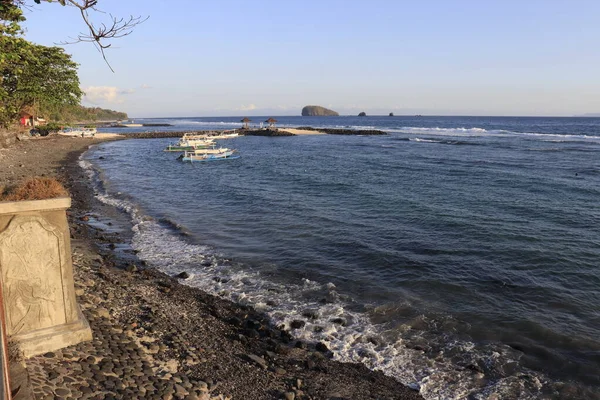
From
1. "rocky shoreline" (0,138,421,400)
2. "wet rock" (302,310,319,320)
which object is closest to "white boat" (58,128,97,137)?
"rocky shoreline" (0,138,421,400)

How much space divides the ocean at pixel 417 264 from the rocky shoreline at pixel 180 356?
2.33 feet

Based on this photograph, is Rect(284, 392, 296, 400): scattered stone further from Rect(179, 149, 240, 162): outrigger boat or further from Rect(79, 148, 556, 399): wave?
Rect(179, 149, 240, 162): outrigger boat

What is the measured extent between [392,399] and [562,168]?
1284 inches

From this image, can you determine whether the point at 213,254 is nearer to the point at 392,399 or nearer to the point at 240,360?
the point at 240,360

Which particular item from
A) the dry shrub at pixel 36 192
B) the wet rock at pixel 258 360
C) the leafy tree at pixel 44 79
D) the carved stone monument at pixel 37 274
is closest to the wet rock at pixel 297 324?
the wet rock at pixel 258 360

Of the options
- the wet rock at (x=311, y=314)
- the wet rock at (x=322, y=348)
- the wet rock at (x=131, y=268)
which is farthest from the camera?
the wet rock at (x=131, y=268)

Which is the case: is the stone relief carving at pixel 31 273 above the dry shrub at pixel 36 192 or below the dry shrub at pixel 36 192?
below

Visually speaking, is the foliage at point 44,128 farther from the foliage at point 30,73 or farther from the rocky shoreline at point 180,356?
the rocky shoreline at point 180,356

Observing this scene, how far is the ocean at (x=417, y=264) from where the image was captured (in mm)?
8070

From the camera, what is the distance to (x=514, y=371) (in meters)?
7.71

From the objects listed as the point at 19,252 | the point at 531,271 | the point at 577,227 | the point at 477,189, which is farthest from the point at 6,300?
the point at 477,189

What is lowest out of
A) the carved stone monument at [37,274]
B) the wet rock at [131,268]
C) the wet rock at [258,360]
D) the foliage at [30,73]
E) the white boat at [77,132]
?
the wet rock at [258,360]

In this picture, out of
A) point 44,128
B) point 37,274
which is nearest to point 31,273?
point 37,274

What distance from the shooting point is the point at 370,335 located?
8.84 meters
